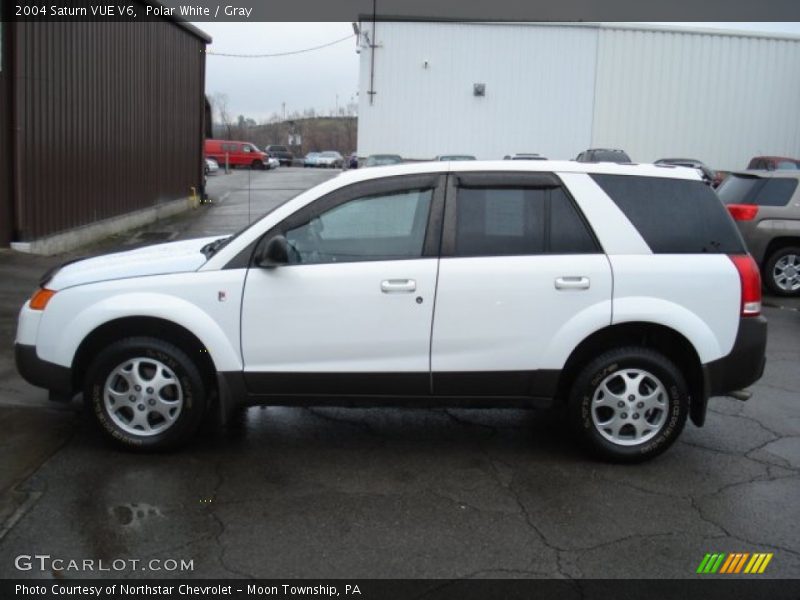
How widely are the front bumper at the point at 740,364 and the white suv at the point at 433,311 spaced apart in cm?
1

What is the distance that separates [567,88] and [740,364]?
30762 mm

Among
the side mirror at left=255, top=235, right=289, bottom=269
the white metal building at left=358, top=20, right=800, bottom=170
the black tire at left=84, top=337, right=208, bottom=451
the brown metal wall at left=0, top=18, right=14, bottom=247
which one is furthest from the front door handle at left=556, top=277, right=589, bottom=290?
the white metal building at left=358, top=20, right=800, bottom=170

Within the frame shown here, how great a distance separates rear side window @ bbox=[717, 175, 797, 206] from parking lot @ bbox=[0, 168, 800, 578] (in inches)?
238

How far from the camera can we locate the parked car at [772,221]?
37.0ft

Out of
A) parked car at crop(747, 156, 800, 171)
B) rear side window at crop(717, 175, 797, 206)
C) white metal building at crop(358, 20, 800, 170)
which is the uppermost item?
white metal building at crop(358, 20, 800, 170)

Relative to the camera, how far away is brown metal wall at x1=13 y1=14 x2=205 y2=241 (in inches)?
463

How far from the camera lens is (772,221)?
1127cm

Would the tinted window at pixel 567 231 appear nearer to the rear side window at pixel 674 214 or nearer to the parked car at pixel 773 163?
the rear side window at pixel 674 214

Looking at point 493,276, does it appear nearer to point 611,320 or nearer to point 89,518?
point 611,320

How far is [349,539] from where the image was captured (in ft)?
12.9

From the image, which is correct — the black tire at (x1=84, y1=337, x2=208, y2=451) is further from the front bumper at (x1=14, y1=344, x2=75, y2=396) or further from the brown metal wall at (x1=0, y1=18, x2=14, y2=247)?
the brown metal wall at (x1=0, y1=18, x2=14, y2=247)

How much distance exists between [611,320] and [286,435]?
Result: 2.22m

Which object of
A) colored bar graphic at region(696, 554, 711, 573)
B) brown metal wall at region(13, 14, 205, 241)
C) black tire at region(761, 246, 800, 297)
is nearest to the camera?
A: colored bar graphic at region(696, 554, 711, 573)
